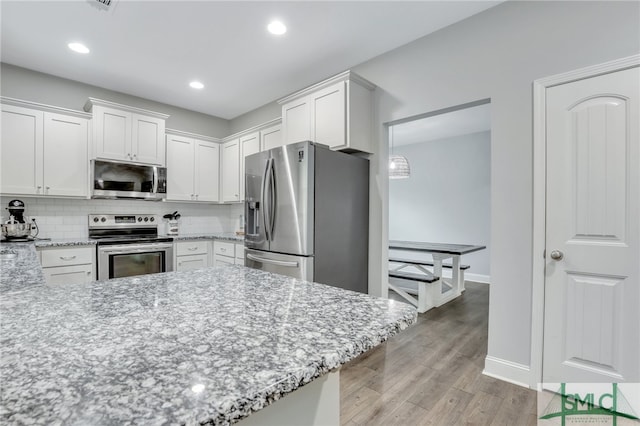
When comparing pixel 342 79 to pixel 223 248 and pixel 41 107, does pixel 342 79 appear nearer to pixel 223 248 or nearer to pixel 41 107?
pixel 223 248

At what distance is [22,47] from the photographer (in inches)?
111

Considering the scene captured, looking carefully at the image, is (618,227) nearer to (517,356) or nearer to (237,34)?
(517,356)

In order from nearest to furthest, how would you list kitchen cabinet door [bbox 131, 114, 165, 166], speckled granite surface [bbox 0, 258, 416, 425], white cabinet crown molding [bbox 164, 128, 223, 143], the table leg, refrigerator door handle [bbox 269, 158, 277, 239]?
speckled granite surface [bbox 0, 258, 416, 425] < refrigerator door handle [bbox 269, 158, 277, 239] < kitchen cabinet door [bbox 131, 114, 165, 166] < white cabinet crown molding [bbox 164, 128, 223, 143] < the table leg

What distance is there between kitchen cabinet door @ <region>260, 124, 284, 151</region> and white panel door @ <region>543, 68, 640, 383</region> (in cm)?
266

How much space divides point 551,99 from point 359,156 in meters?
1.51

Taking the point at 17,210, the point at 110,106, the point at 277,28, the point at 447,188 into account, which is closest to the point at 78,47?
the point at 110,106

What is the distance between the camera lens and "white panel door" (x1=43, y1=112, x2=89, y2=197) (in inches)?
125

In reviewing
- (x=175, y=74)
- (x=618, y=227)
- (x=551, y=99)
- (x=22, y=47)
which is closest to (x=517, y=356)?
(x=618, y=227)

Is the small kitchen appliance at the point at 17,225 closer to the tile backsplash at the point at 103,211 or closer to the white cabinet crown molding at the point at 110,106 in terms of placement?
the tile backsplash at the point at 103,211

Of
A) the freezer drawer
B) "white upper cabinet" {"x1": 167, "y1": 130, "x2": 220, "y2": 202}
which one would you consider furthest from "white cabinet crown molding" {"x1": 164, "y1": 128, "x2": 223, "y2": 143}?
the freezer drawer

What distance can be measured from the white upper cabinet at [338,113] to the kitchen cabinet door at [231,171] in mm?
1482

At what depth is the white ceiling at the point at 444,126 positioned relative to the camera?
4488 mm

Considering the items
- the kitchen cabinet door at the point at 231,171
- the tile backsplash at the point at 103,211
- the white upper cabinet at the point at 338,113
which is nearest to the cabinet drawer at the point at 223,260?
the tile backsplash at the point at 103,211

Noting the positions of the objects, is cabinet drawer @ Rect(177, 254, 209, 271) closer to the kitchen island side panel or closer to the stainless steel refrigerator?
the stainless steel refrigerator
